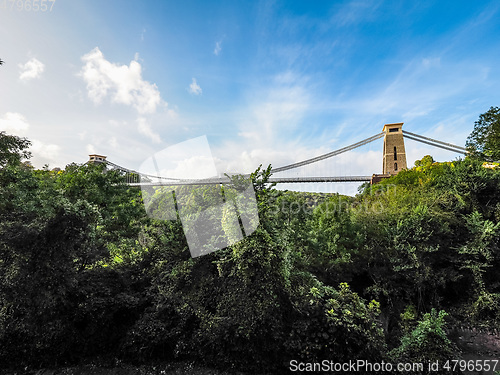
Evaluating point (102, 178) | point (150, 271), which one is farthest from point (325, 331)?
point (102, 178)

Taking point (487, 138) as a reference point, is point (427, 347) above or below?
below

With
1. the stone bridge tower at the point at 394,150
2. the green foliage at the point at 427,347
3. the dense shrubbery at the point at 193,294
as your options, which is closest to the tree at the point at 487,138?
the dense shrubbery at the point at 193,294

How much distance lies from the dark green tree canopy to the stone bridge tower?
34.9 metres

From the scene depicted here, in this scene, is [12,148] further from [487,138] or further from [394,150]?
[394,150]

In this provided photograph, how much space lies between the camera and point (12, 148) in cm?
686

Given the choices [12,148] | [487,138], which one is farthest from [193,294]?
[487,138]

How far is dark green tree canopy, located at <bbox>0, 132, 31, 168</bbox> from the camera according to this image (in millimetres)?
6678

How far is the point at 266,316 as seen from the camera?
5895 mm

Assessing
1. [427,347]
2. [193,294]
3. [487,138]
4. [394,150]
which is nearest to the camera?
[193,294]

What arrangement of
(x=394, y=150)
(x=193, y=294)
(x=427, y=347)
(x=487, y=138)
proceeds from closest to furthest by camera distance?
1. (x=193, y=294)
2. (x=427, y=347)
3. (x=487, y=138)
4. (x=394, y=150)

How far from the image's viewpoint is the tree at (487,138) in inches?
481

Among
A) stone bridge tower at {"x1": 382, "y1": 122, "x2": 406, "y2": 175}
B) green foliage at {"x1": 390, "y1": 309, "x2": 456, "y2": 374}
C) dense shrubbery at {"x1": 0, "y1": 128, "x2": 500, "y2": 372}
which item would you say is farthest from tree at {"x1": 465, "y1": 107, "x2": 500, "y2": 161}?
stone bridge tower at {"x1": 382, "y1": 122, "x2": 406, "y2": 175}

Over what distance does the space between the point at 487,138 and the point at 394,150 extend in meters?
21.3

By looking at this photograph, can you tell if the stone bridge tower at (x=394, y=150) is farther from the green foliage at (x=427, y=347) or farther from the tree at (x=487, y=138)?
the green foliage at (x=427, y=347)
